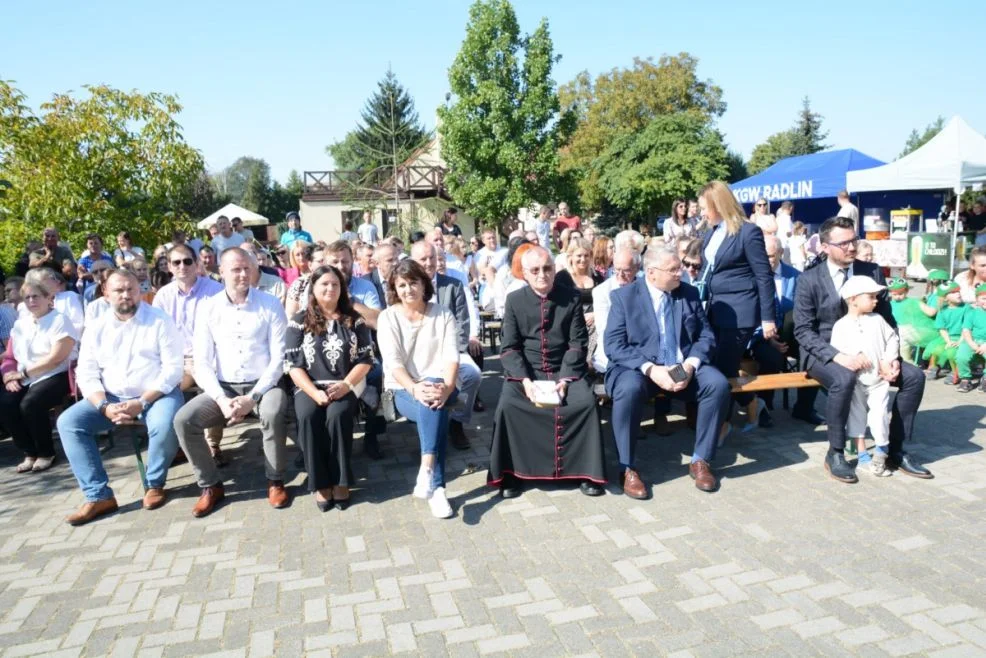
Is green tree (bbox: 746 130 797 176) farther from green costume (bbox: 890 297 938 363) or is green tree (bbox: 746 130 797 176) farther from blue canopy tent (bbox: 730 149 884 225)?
green costume (bbox: 890 297 938 363)

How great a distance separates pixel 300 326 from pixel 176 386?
948 mm

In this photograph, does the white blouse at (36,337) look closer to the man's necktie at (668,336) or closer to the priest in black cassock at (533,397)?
the priest in black cassock at (533,397)

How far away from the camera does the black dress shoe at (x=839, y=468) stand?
4.41 m

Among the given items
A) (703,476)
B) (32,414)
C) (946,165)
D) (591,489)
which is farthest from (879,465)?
(946,165)

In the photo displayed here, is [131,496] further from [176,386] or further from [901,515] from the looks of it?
[901,515]

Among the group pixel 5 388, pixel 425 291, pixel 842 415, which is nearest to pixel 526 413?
pixel 425 291

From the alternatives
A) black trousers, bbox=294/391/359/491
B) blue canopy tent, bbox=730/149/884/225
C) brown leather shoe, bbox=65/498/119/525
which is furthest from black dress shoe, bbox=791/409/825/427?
blue canopy tent, bbox=730/149/884/225

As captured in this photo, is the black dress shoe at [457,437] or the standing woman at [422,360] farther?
the black dress shoe at [457,437]

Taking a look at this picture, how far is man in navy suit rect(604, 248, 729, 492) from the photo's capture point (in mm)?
4473

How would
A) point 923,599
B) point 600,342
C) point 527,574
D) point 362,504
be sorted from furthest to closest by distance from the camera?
point 600,342 < point 362,504 < point 527,574 < point 923,599

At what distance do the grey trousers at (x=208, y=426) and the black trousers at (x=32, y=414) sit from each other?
1.68 m

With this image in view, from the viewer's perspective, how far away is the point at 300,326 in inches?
183

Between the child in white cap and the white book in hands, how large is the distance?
6.61ft

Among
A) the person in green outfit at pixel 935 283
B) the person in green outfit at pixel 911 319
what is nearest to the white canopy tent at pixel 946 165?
the person in green outfit at pixel 935 283
